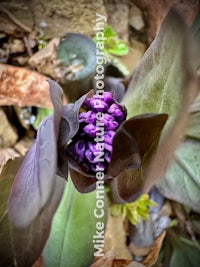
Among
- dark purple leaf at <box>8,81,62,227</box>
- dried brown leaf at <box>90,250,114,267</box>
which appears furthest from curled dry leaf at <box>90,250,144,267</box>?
dark purple leaf at <box>8,81,62,227</box>

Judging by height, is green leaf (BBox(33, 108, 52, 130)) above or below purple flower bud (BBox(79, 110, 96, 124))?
above

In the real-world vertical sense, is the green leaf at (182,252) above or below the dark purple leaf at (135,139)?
below

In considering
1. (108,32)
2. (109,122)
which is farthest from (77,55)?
(109,122)

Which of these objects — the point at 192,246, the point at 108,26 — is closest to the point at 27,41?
the point at 108,26

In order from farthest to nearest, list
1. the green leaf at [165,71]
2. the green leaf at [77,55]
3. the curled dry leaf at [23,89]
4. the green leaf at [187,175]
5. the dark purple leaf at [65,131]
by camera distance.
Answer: the green leaf at [77,55], the curled dry leaf at [23,89], the green leaf at [187,175], the dark purple leaf at [65,131], the green leaf at [165,71]

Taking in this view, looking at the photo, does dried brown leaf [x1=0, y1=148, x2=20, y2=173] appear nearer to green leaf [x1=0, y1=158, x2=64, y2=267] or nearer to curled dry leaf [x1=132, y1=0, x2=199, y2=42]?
green leaf [x1=0, y1=158, x2=64, y2=267]

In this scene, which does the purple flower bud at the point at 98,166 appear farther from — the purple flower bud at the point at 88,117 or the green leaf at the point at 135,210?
the green leaf at the point at 135,210

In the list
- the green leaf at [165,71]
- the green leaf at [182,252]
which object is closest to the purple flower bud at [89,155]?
the green leaf at [165,71]
